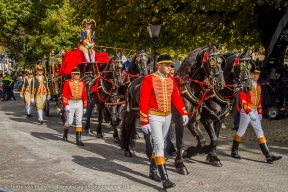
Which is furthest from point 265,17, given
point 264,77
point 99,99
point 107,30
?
point 99,99

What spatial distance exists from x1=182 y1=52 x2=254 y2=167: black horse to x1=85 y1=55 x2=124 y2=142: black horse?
3.59 metres

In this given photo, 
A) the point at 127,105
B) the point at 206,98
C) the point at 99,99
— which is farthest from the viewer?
the point at 99,99

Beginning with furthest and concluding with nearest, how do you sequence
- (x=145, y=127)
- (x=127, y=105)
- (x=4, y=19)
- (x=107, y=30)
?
(x=4, y=19)
(x=107, y=30)
(x=127, y=105)
(x=145, y=127)

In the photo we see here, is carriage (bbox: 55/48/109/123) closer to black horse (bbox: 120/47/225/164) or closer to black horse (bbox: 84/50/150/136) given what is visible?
black horse (bbox: 84/50/150/136)

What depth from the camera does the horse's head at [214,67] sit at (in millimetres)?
9016

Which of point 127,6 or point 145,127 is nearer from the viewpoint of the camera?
point 145,127

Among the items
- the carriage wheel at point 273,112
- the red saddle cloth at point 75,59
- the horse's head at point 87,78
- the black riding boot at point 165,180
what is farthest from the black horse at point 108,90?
the carriage wheel at point 273,112

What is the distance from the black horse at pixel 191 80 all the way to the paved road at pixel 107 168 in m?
0.44

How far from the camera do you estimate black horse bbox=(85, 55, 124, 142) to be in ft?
42.7

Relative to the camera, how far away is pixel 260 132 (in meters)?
10.0

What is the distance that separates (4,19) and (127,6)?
12289 millimetres

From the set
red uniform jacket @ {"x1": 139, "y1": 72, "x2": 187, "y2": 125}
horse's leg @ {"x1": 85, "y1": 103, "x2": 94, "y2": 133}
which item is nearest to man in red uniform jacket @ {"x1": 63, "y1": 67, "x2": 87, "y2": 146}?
horse's leg @ {"x1": 85, "y1": 103, "x2": 94, "y2": 133}

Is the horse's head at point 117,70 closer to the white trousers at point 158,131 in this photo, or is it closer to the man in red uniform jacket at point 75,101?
the man in red uniform jacket at point 75,101

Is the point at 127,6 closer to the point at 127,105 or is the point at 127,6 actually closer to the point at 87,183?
the point at 127,105
